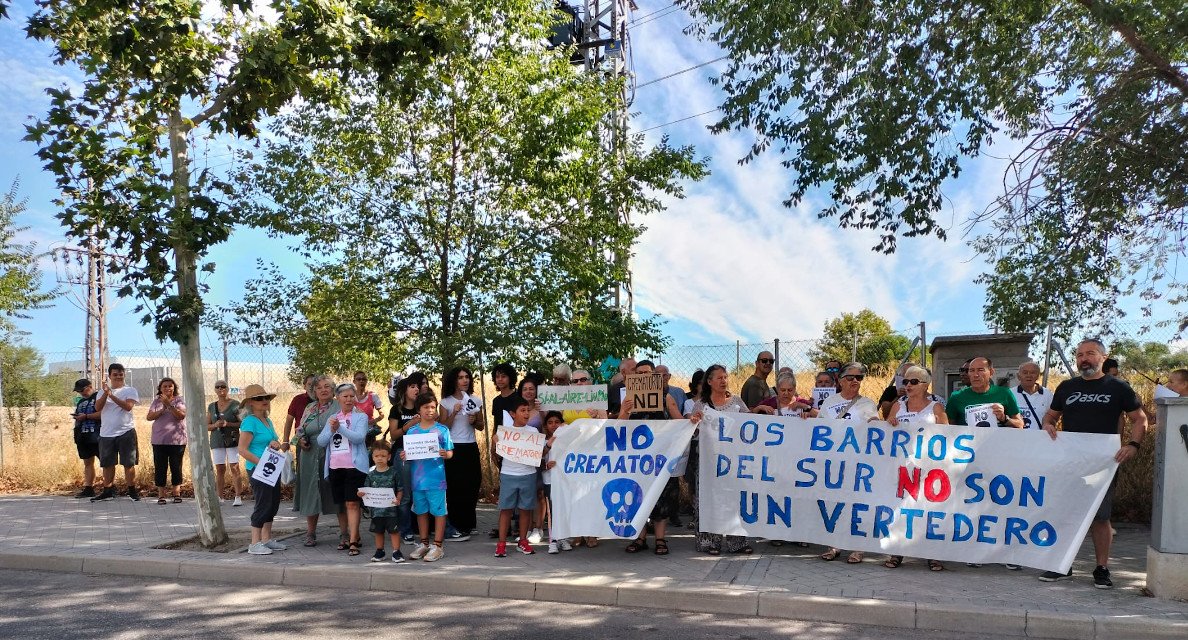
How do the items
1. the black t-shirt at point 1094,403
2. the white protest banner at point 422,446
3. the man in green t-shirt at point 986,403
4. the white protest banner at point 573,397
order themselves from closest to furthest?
1. the black t-shirt at point 1094,403
2. the man in green t-shirt at point 986,403
3. the white protest banner at point 422,446
4. the white protest banner at point 573,397

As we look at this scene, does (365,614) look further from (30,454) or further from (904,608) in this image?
(30,454)

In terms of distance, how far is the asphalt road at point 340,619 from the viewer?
238 inches

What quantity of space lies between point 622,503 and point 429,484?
1854 mm

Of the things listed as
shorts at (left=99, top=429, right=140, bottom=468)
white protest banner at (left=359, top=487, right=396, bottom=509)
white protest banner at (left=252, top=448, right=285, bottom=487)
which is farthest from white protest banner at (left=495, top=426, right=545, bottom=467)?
shorts at (left=99, top=429, right=140, bottom=468)

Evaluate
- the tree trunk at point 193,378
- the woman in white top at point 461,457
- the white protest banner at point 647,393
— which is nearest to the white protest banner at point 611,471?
the white protest banner at point 647,393

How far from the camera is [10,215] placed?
18406 millimetres

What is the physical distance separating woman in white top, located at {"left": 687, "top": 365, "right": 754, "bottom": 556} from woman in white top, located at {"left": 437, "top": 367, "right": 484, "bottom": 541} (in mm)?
2391

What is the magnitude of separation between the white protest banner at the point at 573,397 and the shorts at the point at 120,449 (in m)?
7.20

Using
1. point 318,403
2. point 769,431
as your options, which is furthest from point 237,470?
point 769,431

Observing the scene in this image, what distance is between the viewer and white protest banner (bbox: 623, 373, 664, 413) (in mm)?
8453

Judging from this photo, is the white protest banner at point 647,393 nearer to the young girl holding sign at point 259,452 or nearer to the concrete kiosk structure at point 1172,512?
the young girl holding sign at point 259,452

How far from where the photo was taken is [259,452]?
8.77m

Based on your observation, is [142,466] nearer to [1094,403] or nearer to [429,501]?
[429,501]

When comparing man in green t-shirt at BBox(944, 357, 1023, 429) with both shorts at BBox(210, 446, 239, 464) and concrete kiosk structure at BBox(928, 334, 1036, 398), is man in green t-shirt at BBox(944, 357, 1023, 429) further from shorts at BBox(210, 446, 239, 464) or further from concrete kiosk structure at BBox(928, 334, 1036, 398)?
shorts at BBox(210, 446, 239, 464)
